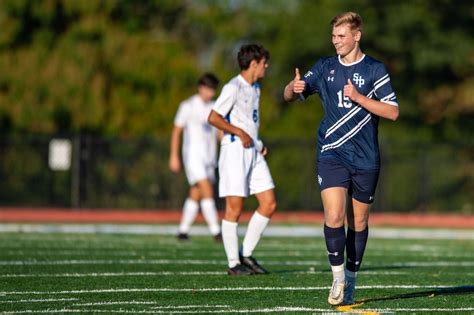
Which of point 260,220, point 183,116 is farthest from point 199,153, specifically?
point 260,220

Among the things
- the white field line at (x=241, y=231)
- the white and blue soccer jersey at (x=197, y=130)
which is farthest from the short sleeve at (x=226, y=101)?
the white field line at (x=241, y=231)

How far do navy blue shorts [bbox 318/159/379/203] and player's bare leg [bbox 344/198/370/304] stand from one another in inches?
3.3

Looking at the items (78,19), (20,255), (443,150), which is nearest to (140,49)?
(78,19)

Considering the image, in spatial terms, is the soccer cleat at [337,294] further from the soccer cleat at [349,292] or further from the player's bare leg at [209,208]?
the player's bare leg at [209,208]

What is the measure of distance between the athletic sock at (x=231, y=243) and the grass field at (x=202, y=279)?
18 centimetres

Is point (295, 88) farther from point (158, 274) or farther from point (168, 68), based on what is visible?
point (168, 68)

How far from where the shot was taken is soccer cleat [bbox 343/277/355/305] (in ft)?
29.1

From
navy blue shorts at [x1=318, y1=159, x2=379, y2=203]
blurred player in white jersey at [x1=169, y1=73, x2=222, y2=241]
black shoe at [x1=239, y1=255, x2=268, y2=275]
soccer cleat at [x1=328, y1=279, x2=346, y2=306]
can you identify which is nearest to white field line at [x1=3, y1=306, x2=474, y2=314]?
soccer cleat at [x1=328, y1=279, x2=346, y2=306]

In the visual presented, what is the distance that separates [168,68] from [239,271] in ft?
79.9

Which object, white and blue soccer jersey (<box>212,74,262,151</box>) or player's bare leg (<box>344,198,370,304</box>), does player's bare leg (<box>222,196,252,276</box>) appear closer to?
white and blue soccer jersey (<box>212,74,262,151</box>)

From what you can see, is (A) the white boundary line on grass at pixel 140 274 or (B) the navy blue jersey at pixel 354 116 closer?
(B) the navy blue jersey at pixel 354 116

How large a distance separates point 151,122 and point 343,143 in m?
26.2

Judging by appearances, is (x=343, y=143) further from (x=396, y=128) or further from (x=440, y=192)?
(x=396, y=128)

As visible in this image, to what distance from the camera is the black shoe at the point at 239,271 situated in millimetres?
11234
